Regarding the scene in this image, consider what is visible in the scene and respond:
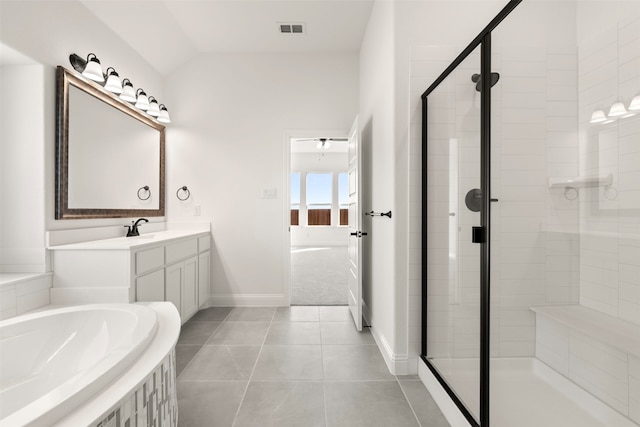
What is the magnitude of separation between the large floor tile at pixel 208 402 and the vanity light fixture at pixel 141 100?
96.4 inches

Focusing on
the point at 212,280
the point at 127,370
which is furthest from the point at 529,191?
the point at 212,280

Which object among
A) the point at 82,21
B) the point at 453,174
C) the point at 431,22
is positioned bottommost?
the point at 453,174

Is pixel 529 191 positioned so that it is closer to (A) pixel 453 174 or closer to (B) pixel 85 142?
(A) pixel 453 174

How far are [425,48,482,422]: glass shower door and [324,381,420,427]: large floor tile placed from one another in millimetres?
278

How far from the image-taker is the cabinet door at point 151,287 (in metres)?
2.12

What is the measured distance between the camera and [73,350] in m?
1.54

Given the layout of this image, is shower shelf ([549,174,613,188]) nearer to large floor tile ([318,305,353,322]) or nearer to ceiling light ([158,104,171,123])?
large floor tile ([318,305,353,322])

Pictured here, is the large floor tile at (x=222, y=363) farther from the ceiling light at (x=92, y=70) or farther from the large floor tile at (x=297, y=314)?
the ceiling light at (x=92, y=70)

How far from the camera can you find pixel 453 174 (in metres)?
1.72

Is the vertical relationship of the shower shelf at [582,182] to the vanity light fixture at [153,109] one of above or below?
below

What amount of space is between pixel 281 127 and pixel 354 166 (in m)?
1.06

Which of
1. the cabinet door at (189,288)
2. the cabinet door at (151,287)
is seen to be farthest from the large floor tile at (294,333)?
the cabinet door at (151,287)

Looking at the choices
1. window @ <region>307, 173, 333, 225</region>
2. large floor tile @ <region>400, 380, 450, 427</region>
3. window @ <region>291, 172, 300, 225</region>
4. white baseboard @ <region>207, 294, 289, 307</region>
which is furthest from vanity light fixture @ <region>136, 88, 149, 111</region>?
window @ <region>307, 173, 333, 225</region>

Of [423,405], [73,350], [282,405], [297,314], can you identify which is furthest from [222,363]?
[423,405]
